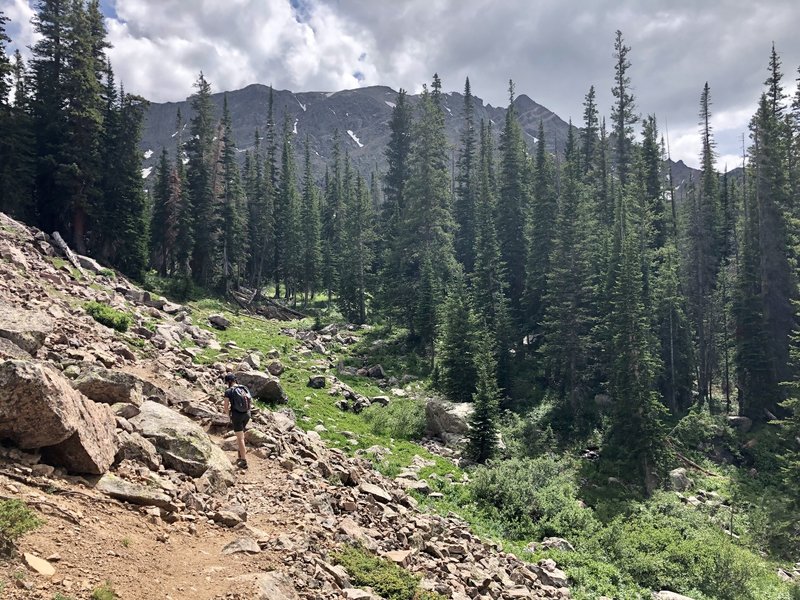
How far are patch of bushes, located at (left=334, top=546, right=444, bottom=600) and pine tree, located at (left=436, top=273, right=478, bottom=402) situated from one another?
22.4 m

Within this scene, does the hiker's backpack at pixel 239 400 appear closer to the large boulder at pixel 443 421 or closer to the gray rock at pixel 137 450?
the gray rock at pixel 137 450

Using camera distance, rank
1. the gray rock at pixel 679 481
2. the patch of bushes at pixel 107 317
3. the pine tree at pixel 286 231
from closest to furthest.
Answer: the patch of bushes at pixel 107 317 → the gray rock at pixel 679 481 → the pine tree at pixel 286 231

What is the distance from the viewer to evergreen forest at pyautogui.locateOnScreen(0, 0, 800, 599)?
21172 millimetres

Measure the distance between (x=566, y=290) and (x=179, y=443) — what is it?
34.6 metres

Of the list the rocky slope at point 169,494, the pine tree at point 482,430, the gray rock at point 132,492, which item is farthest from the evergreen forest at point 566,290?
the gray rock at point 132,492

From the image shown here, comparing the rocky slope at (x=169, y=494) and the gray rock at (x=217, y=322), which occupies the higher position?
the gray rock at (x=217, y=322)

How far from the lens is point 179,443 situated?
33.9 feet

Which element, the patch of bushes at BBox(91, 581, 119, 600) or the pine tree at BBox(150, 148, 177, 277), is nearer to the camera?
the patch of bushes at BBox(91, 581, 119, 600)

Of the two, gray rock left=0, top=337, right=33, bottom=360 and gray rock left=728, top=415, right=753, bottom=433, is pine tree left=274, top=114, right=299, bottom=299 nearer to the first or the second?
gray rock left=728, top=415, right=753, bottom=433

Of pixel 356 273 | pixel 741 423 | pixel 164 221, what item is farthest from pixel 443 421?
pixel 164 221

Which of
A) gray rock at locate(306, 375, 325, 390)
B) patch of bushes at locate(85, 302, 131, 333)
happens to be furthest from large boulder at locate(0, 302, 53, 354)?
gray rock at locate(306, 375, 325, 390)

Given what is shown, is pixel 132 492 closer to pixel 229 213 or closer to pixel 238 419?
pixel 238 419

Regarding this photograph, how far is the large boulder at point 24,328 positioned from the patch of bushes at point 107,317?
4752 mm

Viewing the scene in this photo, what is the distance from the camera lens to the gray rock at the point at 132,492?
815 centimetres
